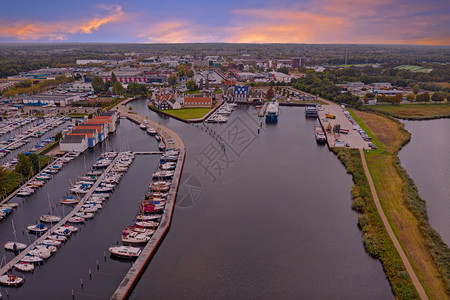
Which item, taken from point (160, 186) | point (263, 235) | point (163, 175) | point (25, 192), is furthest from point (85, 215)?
point (263, 235)

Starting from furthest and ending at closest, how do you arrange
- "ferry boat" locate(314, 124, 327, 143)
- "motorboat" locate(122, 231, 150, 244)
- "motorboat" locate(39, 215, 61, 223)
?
1. "ferry boat" locate(314, 124, 327, 143)
2. "motorboat" locate(39, 215, 61, 223)
3. "motorboat" locate(122, 231, 150, 244)

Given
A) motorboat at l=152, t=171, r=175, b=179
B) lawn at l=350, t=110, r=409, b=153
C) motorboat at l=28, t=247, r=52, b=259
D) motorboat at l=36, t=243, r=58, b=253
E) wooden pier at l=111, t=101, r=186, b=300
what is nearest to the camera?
wooden pier at l=111, t=101, r=186, b=300

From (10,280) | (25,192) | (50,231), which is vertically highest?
(25,192)

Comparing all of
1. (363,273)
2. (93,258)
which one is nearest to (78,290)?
(93,258)

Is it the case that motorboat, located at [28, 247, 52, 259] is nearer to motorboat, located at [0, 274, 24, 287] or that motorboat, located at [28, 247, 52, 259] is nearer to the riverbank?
motorboat, located at [0, 274, 24, 287]

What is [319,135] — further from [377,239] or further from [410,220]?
[377,239]

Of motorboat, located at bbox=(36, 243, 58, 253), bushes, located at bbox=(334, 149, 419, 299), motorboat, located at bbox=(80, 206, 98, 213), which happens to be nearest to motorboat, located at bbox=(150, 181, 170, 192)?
motorboat, located at bbox=(80, 206, 98, 213)
